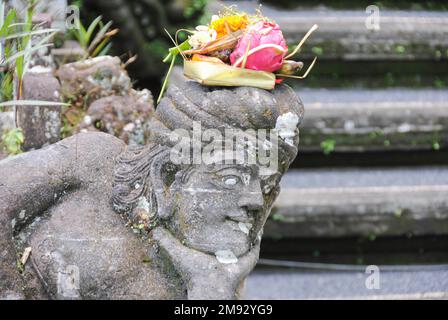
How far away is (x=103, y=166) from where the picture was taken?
204 cm

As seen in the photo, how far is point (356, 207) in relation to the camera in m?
3.49

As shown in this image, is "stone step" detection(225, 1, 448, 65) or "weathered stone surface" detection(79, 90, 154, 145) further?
"stone step" detection(225, 1, 448, 65)

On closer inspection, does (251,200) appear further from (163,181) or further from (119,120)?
(119,120)

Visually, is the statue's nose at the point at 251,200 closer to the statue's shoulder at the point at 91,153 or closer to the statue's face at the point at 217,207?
the statue's face at the point at 217,207

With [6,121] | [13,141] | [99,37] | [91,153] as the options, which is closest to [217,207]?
[91,153]

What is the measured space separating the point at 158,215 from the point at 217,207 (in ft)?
0.49

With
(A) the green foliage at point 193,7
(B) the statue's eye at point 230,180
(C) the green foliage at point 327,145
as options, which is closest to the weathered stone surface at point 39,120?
(B) the statue's eye at point 230,180

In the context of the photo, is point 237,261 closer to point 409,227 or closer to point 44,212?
point 44,212

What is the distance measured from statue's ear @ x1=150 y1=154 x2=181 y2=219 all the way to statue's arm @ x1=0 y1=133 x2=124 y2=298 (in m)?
0.17

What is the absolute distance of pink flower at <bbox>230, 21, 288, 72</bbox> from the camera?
1914mm

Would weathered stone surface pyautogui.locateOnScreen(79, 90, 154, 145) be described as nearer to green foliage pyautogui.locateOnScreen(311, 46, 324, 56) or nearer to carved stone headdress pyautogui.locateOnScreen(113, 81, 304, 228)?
carved stone headdress pyautogui.locateOnScreen(113, 81, 304, 228)

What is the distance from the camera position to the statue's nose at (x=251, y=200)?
1.87 m

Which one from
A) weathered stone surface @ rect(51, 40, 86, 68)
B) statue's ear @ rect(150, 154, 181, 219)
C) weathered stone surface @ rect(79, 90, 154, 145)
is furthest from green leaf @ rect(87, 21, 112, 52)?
statue's ear @ rect(150, 154, 181, 219)
